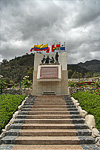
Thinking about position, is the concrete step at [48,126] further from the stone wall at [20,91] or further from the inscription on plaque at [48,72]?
the inscription on plaque at [48,72]

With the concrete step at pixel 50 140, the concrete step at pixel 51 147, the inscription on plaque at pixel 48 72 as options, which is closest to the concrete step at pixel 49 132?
the concrete step at pixel 50 140

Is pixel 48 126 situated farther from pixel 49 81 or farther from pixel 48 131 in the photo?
pixel 49 81

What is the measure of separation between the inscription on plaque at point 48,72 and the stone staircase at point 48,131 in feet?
13.5

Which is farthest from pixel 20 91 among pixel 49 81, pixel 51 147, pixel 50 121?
pixel 51 147

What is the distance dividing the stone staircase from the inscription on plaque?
412 centimetres

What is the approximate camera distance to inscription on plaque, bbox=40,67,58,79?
1100cm

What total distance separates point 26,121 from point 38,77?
5490 mm

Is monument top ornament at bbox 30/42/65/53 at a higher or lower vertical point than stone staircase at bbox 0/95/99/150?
higher

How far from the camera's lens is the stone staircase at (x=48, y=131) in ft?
14.5

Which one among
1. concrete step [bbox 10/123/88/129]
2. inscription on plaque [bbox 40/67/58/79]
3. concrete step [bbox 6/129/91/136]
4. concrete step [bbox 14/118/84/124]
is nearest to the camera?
concrete step [bbox 6/129/91/136]

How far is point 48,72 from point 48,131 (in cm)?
673

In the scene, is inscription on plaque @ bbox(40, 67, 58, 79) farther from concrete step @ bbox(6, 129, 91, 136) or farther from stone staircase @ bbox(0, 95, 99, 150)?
concrete step @ bbox(6, 129, 91, 136)

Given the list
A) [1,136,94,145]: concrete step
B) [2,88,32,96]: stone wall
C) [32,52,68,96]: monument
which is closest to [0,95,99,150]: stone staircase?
[1,136,94,145]: concrete step

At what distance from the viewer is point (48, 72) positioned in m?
11.3
